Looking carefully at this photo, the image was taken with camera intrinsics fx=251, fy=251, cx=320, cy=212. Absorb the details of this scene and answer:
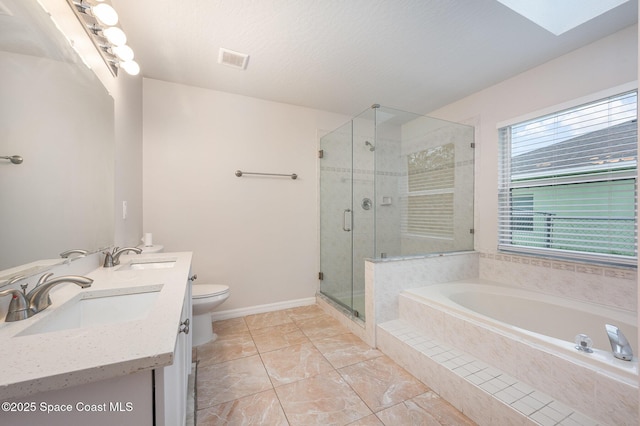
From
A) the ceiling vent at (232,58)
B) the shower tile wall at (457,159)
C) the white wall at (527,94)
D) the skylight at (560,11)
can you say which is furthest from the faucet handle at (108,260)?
the white wall at (527,94)

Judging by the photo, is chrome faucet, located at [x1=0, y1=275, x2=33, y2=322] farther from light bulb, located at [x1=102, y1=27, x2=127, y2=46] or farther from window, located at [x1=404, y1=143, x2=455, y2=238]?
window, located at [x1=404, y1=143, x2=455, y2=238]

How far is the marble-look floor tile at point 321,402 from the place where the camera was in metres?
1.33

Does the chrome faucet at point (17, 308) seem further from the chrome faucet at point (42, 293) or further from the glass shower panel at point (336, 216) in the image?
the glass shower panel at point (336, 216)

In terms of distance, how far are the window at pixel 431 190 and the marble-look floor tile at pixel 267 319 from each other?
5.24 feet

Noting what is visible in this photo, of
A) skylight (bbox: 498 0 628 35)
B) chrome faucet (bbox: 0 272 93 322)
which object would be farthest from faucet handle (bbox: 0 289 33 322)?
skylight (bbox: 498 0 628 35)

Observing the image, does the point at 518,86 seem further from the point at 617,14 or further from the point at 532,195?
the point at 532,195

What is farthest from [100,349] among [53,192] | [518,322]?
[518,322]

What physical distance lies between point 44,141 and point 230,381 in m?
1.58

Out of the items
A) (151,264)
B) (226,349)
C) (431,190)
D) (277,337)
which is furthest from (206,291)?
(431,190)

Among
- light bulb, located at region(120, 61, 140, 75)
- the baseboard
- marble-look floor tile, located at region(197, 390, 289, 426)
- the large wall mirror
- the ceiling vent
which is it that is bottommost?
marble-look floor tile, located at region(197, 390, 289, 426)

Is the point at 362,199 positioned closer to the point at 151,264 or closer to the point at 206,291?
the point at 206,291

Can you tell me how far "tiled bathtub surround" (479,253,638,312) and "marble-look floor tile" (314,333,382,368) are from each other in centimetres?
140

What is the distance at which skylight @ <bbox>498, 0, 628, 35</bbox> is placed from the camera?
1.50 metres

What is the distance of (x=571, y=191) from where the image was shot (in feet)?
6.25
